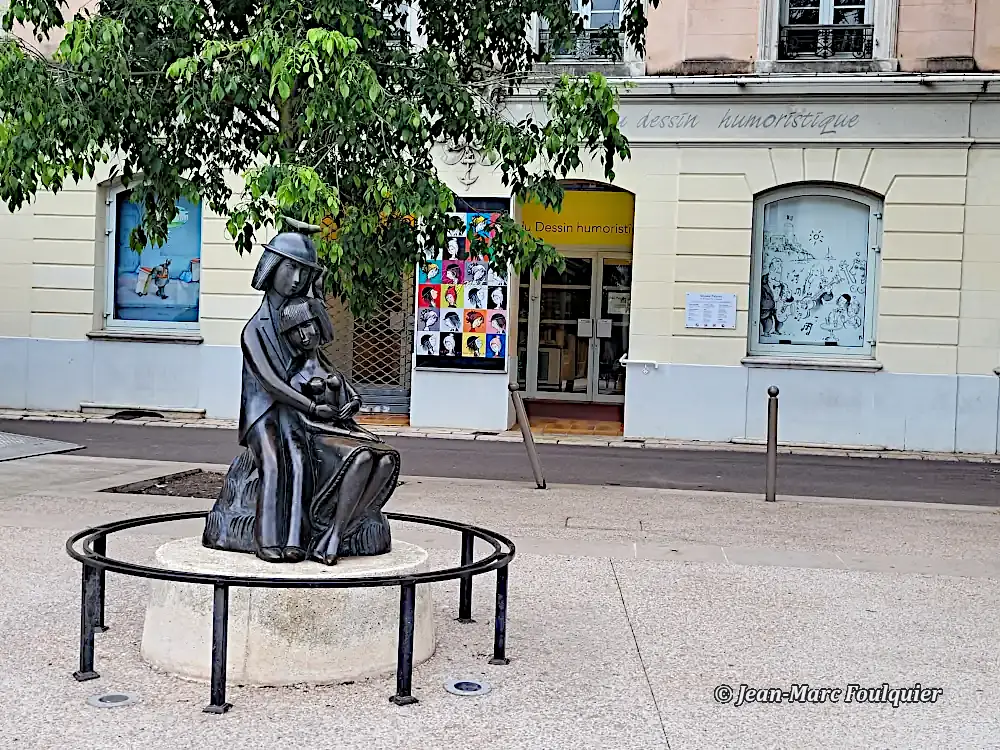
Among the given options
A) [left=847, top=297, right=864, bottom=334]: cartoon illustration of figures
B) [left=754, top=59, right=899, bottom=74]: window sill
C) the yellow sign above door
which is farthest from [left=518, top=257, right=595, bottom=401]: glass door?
[left=754, top=59, right=899, bottom=74]: window sill

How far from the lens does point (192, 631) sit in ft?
17.9

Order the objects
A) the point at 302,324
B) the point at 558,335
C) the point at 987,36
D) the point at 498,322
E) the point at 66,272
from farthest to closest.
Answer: the point at 558,335 < the point at 66,272 < the point at 498,322 < the point at 987,36 < the point at 302,324

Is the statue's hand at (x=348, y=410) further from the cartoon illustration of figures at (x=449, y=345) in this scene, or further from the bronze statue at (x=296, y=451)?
the cartoon illustration of figures at (x=449, y=345)

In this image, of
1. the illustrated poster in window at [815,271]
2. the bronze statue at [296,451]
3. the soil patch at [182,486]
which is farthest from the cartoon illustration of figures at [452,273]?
the bronze statue at [296,451]

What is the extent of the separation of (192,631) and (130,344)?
13246 millimetres

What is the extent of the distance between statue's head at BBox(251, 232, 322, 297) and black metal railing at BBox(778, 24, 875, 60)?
39.8 ft

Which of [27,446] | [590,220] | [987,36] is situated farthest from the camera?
[590,220]

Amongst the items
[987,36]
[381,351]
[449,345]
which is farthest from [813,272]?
[381,351]

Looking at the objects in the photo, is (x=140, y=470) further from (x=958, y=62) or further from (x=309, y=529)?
(x=958, y=62)

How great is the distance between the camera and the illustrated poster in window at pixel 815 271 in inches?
655

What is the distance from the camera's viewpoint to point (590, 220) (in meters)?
20.3

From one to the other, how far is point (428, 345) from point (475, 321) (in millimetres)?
724

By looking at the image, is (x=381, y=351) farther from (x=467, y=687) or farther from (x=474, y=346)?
(x=467, y=687)

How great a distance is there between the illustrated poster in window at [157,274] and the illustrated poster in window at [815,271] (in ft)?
25.7
